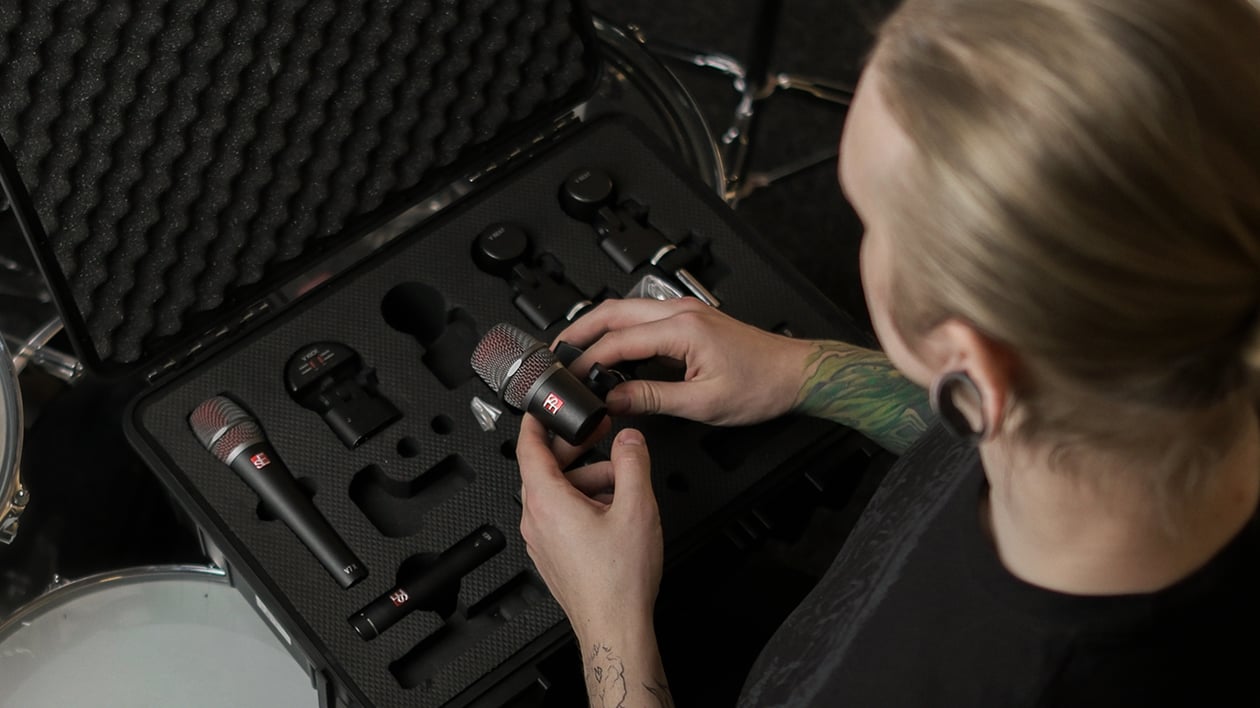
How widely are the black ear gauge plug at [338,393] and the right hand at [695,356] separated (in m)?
0.18

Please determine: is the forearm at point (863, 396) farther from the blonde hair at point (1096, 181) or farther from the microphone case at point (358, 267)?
the blonde hair at point (1096, 181)

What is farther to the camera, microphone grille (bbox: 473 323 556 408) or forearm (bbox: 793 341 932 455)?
forearm (bbox: 793 341 932 455)

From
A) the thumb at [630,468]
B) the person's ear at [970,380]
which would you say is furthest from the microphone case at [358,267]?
the person's ear at [970,380]

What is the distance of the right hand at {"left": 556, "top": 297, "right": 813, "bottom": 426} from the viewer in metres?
1.06

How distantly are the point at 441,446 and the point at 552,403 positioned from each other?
171 mm

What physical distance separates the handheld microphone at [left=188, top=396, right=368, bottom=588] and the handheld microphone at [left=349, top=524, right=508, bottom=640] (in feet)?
0.11

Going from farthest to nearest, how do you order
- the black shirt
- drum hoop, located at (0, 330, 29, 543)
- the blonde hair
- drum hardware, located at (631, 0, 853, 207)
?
drum hardware, located at (631, 0, 853, 207)
drum hoop, located at (0, 330, 29, 543)
the black shirt
the blonde hair

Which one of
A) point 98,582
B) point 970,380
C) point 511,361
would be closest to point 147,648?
point 98,582

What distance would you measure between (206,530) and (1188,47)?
842 mm

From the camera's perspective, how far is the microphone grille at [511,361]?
0.98 metres

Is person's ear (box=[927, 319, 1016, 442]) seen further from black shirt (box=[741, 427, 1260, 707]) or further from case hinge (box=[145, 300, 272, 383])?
case hinge (box=[145, 300, 272, 383])

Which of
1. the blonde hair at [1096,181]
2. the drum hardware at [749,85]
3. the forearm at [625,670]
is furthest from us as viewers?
the drum hardware at [749,85]

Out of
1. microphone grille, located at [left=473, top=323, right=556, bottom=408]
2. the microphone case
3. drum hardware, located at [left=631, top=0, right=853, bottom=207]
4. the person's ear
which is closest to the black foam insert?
the microphone case

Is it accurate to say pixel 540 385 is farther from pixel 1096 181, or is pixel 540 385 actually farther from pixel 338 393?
Result: pixel 1096 181
